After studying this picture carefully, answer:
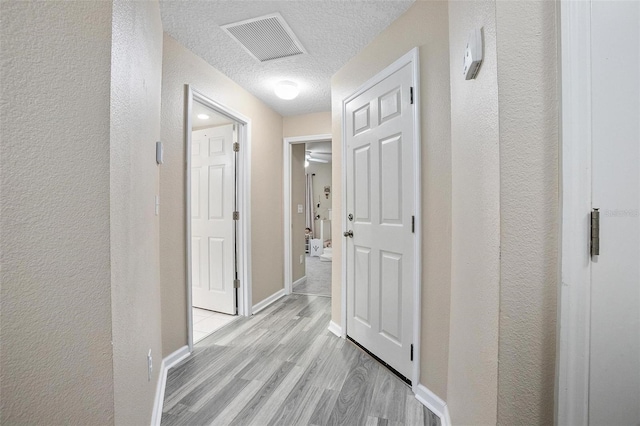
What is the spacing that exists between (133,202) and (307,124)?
2.80 m

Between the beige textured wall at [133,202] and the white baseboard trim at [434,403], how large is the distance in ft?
4.42

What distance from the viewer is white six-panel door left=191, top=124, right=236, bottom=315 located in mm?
2906

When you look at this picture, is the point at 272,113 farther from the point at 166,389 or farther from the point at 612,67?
the point at 612,67

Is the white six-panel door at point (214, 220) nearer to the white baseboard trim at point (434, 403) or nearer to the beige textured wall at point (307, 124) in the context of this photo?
the beige textured wall at point (307, 124)

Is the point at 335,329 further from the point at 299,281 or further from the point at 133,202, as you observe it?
the point at 133,202

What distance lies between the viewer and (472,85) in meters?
1.02

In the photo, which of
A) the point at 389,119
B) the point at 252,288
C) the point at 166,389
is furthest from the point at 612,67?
the point at 252,288

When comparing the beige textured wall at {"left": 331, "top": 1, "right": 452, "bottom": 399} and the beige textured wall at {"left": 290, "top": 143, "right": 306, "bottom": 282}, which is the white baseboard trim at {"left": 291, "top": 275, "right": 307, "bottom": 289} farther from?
the beige textured wall at {"left": 331, "top": 1, "right": 452, "bottom": 399}

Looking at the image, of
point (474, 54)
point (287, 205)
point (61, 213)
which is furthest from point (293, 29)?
point (287, 205)

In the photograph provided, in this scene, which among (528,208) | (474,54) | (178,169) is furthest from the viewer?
(178,169)

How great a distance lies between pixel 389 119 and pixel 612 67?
1236mm

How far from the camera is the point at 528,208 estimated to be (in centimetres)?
73

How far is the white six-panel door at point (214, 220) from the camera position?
2906 millimetres

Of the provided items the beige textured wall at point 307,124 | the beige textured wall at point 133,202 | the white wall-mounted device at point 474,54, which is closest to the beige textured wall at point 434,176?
the white wall-mounted device at point 474,54
